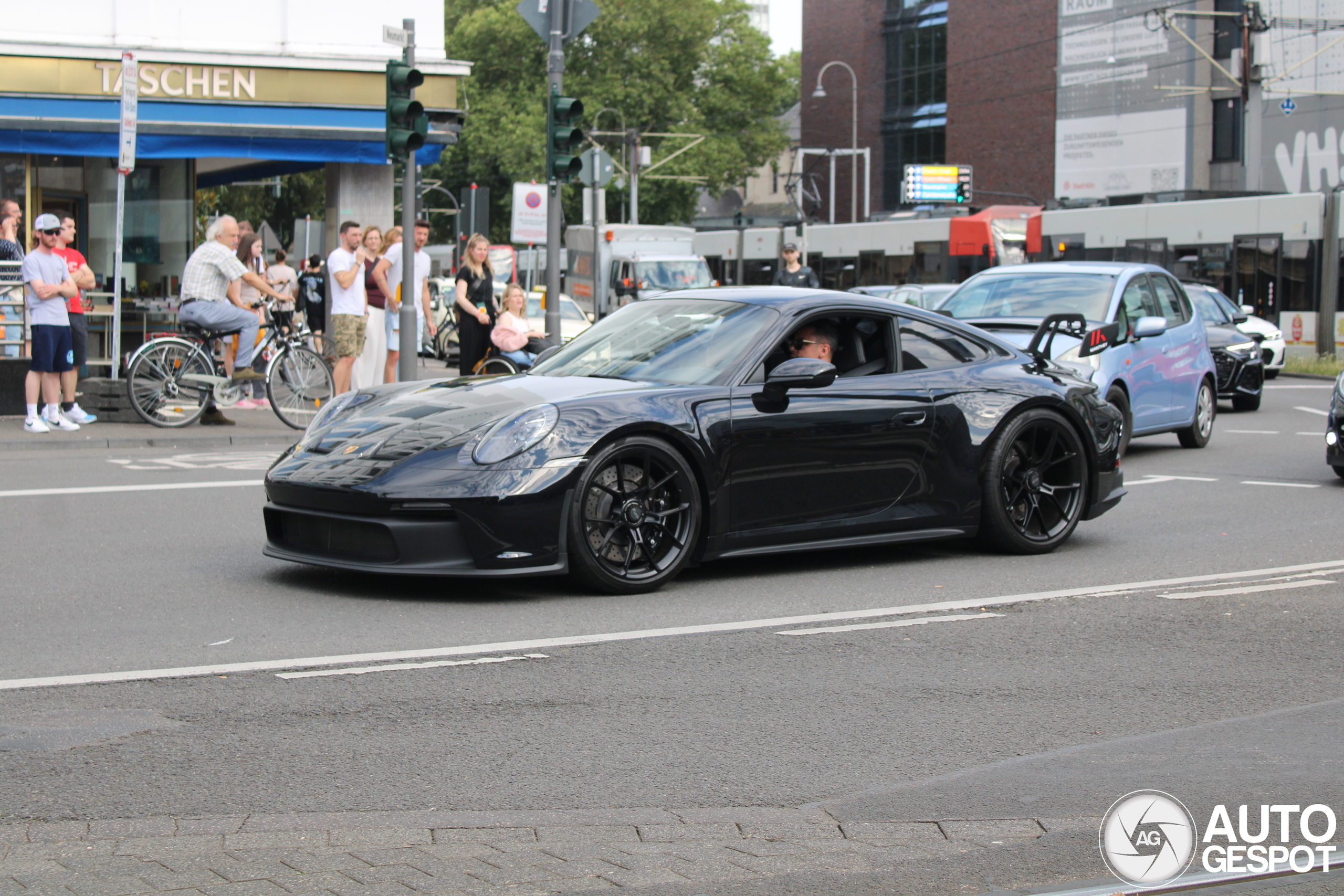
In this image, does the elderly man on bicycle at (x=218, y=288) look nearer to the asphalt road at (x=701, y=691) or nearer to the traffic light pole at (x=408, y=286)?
the traffic light pole at (x=408, y=286)

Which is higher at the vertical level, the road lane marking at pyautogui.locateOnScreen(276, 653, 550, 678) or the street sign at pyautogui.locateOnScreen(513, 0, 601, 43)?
the street sign at pyautogui.locateOnScreen(513, 0, 601, 43)

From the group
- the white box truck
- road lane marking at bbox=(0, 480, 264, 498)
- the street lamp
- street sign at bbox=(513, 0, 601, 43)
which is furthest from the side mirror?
the street lamp

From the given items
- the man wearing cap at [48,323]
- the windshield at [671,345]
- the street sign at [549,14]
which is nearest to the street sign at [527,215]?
the street sign at [549,14]

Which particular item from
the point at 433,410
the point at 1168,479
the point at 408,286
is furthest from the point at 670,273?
the point at 433,410

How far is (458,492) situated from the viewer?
21.4 ft

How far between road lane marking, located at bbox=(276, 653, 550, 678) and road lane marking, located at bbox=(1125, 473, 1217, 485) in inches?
284

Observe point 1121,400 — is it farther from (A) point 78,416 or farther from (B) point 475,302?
(A) point 78,416

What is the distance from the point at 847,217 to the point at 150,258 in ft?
193

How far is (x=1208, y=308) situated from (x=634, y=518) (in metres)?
16.0

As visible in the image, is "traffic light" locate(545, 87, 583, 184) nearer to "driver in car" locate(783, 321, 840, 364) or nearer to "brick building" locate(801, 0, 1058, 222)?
"driver in car" locate(783, 321, 840, 364)

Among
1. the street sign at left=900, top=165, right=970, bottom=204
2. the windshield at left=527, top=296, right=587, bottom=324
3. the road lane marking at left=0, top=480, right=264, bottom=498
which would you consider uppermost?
the street sign at left=900, top=165, right=970, bottom=204

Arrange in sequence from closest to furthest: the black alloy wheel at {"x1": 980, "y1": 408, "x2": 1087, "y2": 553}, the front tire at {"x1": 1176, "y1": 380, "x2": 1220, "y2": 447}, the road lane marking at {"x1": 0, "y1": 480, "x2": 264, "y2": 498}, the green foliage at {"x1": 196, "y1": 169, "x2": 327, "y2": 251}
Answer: the black alloy wheel at {"x1": 980, "y1": 408, "x2": 1087, "y2": 553}
the road lane marking at {"x1": 0, "y1": 480, "x2": 264, "y2": 498}
the front tire at {"x1": 1176, "y1": 380, "x2": 1220, "y2": 447}
the green foliage at {"x1": 196, "y1": 169, "x2": 327, "y2": 251}

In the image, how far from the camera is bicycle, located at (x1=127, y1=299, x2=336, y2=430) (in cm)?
1422

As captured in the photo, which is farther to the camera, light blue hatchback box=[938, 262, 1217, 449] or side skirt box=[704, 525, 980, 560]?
light blue hatchback box=[938, 262, 1217, 449]
